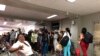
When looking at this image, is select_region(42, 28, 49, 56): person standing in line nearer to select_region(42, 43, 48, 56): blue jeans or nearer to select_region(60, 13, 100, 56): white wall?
select_region(42, 43, 48, 56): blue jeans

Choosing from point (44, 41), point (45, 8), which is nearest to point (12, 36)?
point (44, 41)

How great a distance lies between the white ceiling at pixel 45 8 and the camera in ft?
16.4

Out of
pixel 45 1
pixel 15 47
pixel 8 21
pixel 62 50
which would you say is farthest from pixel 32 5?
pixel 15 47

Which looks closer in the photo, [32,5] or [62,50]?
[62,50]

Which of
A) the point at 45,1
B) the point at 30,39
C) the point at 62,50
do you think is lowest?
the point at 62,50

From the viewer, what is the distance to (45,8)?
5695mm

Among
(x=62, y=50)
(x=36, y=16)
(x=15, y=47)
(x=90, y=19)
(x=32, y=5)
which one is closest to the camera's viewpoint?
(x=15, y=47)

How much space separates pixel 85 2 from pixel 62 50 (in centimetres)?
182

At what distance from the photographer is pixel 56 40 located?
5562 mm

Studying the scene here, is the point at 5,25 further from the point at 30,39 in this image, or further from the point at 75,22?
the point at 75,22

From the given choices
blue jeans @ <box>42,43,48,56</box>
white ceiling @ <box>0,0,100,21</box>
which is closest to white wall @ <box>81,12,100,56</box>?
white ceiling @ <box>0,0,100,21</box>

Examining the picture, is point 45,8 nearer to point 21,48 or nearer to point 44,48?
point 44,48

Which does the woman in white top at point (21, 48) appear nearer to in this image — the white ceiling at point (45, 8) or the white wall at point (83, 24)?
the white ceiling at point (45, 8)

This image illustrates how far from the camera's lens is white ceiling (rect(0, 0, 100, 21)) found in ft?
16.4
